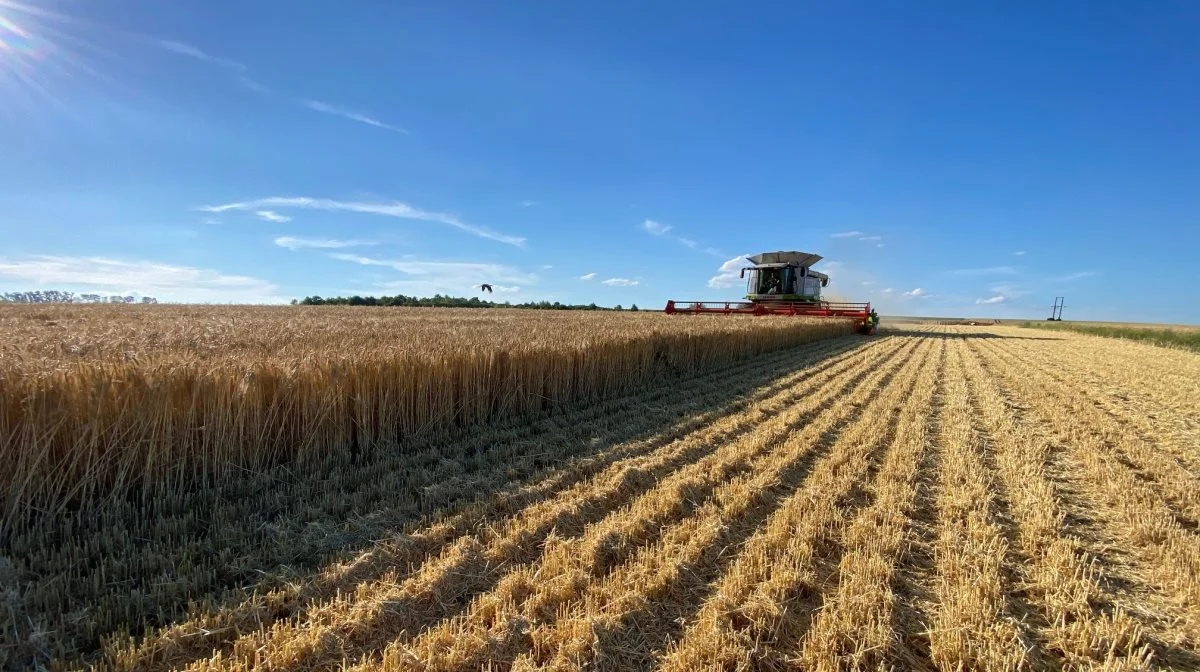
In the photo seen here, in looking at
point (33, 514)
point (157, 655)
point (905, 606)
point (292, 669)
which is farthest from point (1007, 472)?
point (33, 514)

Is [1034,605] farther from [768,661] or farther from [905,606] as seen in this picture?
[768,661]

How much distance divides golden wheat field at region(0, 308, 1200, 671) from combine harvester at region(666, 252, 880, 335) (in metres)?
17.7

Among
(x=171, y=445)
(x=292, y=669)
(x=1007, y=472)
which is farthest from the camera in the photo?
(x=1007, y=472)

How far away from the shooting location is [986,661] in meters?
2.31

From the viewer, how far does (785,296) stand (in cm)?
2500

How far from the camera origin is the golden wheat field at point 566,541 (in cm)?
231

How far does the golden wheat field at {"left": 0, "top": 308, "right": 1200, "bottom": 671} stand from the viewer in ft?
7.57

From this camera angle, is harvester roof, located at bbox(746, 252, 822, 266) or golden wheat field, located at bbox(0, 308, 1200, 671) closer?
golden wheat field, located at bbox(0, 308, 1200, 671)

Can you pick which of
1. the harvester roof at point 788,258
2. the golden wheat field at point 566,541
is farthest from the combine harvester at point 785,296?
the golden wheat field at point 566,541

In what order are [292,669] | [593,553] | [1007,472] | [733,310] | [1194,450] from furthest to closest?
[733,310], [1194,450], [1007,472], [593,553], [292,669]

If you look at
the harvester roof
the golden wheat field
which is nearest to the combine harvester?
the harvester roof

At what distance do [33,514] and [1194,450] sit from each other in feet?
→ 35.3

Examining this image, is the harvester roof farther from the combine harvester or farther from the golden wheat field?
the golden wheat field

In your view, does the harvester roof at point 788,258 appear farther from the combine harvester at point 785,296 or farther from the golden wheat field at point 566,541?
the golden wheat field at point 566,541
